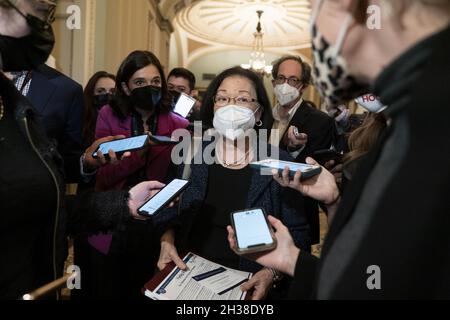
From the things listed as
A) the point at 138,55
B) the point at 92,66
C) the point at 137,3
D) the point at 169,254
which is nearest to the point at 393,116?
the point at 169,254

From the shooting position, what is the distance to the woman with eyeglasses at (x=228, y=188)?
1614mm

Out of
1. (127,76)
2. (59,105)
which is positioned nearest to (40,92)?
(59,105)

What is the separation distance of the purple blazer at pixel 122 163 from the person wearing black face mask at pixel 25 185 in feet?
2.89

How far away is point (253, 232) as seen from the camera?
1185mm

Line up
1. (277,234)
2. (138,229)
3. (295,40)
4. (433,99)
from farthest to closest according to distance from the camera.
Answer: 1. (295,40)
2. (138,229)
3. (277,234)
4. (433,99)

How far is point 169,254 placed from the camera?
150cm

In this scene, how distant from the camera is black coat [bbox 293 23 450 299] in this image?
1.58 feet

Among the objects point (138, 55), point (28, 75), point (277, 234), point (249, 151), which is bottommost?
point (277, 234)

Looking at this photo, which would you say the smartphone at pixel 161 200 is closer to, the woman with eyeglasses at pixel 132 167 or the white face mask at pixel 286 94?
A: the woman with eyeglasses at pixel 132 167

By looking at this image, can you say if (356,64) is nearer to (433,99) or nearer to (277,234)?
(433,99)

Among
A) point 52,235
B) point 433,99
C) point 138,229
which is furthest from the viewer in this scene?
point 138,229

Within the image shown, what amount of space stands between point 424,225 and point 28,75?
5.93 feet

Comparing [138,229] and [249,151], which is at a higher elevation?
[249,151]

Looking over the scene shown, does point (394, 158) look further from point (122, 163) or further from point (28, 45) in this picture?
point (122, 163)
